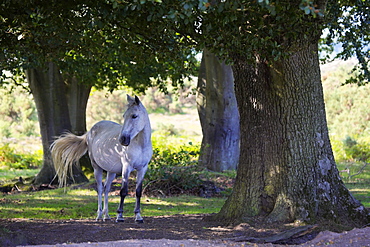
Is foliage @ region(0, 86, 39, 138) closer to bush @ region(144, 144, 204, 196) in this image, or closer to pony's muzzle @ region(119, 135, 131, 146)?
bush @ region(144, 144, 204, 196)

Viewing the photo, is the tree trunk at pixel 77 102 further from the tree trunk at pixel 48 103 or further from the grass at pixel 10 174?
the grass at pixel 10 174

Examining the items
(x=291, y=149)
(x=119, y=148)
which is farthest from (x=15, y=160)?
(x=291, y=149)

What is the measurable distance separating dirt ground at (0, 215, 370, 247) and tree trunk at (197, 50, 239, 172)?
30.3 ft

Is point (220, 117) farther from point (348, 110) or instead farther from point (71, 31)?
point (348, 110)

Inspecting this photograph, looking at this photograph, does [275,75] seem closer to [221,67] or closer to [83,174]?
[221,67]

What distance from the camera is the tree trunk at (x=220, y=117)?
17.5 metres

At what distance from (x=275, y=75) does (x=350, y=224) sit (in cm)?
265

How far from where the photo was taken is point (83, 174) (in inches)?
698

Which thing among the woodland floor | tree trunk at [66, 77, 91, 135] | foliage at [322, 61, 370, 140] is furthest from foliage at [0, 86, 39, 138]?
the woodland floor

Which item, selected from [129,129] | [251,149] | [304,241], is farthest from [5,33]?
[304,241]

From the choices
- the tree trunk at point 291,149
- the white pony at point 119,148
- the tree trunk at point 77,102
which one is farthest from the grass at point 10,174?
the tree trunk at point 291,149

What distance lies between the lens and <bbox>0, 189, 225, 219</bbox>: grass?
1063cm

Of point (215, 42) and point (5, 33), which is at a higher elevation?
point (5, 33)

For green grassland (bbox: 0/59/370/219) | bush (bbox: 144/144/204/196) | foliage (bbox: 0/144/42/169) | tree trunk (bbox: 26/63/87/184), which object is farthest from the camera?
→ foliage (bbox: 0/144/42/169)
